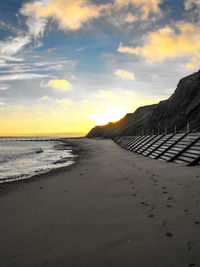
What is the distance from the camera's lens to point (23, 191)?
26.4 ft

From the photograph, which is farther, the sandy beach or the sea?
the sea

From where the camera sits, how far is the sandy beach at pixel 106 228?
301cm

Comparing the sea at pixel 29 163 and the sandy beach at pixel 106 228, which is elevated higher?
the sandy beach at pixel 106 228

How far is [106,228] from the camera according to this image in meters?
4.00

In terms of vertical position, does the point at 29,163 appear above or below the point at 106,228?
below

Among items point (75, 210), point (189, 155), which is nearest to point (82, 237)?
point (75, 210)

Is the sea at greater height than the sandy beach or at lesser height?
lesser

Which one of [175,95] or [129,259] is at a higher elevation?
[175,95]

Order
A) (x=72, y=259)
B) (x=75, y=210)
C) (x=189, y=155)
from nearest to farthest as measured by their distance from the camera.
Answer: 1. (x=72, y=259)
2. (x=75, y=210)
3. (x=189, y=155)

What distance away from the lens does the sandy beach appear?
9.88 ft

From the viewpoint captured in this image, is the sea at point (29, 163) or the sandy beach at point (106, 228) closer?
the sandy beach at point (106, 228)

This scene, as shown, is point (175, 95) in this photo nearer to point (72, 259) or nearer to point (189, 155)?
point (189, 155)

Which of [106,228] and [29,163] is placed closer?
[106,228]

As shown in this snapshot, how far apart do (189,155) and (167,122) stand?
4804 centimetres
